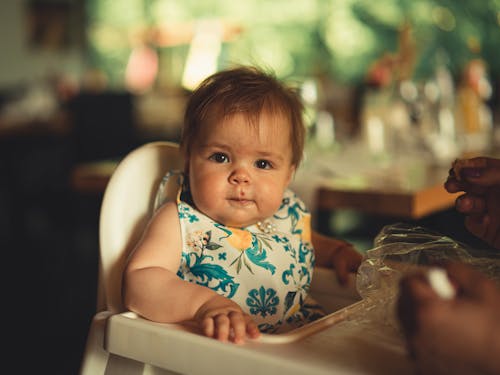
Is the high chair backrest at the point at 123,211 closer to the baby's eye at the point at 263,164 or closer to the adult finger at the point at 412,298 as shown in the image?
the baby's eye at the point at 263,164

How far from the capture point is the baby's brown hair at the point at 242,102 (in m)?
0.88

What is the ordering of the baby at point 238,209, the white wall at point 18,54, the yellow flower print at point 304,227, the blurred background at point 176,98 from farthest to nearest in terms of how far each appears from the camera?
1. the white wall at point 18,54
2. the blurred background at point 176,98
3. the yellow flower print at point 304,227
4. the baby at point 238,209

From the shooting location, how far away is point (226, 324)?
65 centimetres

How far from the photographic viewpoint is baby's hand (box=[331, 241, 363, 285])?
932mm

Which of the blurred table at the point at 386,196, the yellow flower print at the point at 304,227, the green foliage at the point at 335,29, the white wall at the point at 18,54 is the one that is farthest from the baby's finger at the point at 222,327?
the white wall at the point at 18,54

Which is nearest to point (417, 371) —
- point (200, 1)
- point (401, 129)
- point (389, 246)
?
point (389, 246)

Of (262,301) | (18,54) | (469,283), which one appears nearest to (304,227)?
(262,301)

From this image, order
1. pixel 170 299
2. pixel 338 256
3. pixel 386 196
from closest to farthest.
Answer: pixel 170 299 → pixel 338 256 → pixel 386 196

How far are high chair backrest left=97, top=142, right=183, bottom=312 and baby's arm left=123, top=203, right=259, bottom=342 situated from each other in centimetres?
8

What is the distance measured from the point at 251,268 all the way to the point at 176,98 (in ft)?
15.4

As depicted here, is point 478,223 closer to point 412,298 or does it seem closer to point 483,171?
point 483,171

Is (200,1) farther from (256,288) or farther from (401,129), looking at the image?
(256,288)

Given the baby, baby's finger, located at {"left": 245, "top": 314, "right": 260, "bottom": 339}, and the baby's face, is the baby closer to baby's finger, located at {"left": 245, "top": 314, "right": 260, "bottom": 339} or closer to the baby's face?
the baby's face

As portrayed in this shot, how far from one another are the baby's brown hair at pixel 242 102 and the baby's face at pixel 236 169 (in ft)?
0.05
